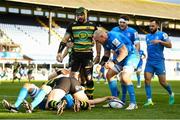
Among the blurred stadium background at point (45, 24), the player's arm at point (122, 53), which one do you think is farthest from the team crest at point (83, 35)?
the blurred stadium background at point (45, 24)

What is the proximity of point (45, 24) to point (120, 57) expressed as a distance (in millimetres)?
44858

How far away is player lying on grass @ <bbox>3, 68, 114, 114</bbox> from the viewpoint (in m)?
9.25

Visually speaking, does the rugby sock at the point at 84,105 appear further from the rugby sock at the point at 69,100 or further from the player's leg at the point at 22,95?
the player's leg at the point at 22,95

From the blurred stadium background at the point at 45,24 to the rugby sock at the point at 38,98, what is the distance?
119 ft

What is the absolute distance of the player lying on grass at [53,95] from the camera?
30.3 feet

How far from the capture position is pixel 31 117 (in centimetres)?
837

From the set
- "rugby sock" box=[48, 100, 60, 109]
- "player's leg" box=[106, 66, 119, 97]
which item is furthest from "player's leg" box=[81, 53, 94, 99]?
"rugby sock" box=[48, 100, 60, 109]

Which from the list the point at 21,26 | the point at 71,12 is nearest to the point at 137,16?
the point at 71,12

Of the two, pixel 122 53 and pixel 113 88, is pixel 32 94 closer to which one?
pixel 122 53

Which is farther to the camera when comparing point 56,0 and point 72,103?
point 56,0

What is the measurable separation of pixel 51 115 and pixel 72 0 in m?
47.0

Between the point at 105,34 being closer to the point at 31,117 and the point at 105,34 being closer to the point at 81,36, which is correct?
the point at 81,36

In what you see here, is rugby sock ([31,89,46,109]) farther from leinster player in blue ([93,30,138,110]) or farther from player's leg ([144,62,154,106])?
player's leg ([144,62,154,106])

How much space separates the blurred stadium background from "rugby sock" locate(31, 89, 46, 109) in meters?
36.4
